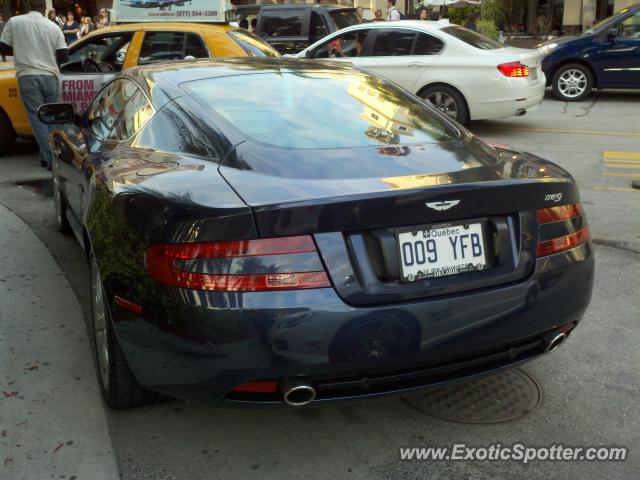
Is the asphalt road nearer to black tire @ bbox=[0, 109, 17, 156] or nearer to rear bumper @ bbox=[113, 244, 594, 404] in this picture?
rear bumper @ bbox=[113, 244, 594, 404]

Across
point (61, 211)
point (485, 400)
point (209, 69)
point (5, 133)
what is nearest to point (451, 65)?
point (5, 133)

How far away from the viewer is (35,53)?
8.38m

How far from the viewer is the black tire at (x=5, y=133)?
9.52 meters

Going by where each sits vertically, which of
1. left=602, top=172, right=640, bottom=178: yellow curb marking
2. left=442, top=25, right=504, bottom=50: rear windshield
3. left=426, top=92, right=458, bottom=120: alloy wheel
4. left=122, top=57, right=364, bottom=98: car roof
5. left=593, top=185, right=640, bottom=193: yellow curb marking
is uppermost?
left=442, top=25, right=504, bottom=50: rear windshield

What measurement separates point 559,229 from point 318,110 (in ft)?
4.30

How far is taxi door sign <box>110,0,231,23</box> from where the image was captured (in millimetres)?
10531

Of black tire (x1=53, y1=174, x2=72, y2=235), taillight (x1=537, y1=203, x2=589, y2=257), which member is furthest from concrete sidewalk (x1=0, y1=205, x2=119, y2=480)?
taillight (x1=537, y1=203, x2=589, y2=257)

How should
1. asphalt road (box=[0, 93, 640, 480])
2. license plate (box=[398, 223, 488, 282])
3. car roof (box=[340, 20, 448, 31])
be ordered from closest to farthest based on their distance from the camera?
license plate (box=[398, 223, 488, 282]) → asphalt road (box=[0, 93, 640, 480]) → car roof (box=[340, 20, 448, 31])

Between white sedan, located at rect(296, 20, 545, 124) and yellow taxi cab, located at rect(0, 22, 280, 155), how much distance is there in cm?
267

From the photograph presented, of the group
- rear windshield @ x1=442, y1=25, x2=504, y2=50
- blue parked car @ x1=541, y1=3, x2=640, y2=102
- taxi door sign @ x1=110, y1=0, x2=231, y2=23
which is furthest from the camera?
blue parked car @ x1=541, y1=3, x2=640, y2=102

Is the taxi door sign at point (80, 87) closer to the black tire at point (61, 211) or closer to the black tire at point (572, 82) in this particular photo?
the black tire at point (61, 211)

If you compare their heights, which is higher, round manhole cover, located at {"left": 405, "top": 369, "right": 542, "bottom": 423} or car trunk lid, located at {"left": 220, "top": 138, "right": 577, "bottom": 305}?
car trunk lid, located at {"left": 220, "top": 138, "right": 577, "bottom": 305}

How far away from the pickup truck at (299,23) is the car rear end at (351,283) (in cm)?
1131

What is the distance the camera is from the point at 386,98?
164 inches
